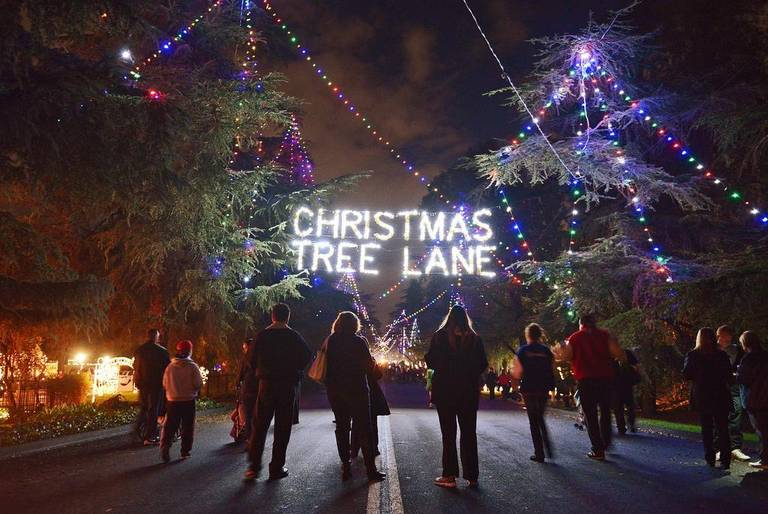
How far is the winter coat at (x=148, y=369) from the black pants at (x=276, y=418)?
3994mm

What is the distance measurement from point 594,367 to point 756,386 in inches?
73.1

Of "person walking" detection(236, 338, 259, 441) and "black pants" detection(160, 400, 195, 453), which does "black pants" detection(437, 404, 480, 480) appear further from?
"black pants" detection(160, 400, 195, 453)

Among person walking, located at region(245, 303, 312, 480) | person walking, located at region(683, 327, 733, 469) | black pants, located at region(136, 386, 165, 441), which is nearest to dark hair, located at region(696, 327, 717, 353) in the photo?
person walking, located at region(683, 327, 733, 469)

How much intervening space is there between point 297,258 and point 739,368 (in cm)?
1435

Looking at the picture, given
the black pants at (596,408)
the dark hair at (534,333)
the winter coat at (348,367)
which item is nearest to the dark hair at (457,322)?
the winter coat at (348,367)

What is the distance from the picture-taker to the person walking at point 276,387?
6.18m

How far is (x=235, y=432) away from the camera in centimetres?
964

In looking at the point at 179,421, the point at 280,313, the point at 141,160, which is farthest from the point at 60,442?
the point at 280,313

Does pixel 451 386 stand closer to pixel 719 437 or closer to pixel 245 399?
pixel 719 437

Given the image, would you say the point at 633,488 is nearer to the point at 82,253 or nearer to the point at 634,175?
the point at 634,175

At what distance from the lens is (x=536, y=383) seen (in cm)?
743

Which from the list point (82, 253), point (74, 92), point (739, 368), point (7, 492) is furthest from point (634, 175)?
point (82, 253)

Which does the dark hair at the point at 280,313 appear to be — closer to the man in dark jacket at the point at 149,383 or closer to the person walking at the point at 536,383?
the person walking at the point at 536,383

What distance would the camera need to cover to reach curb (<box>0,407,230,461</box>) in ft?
27.1
